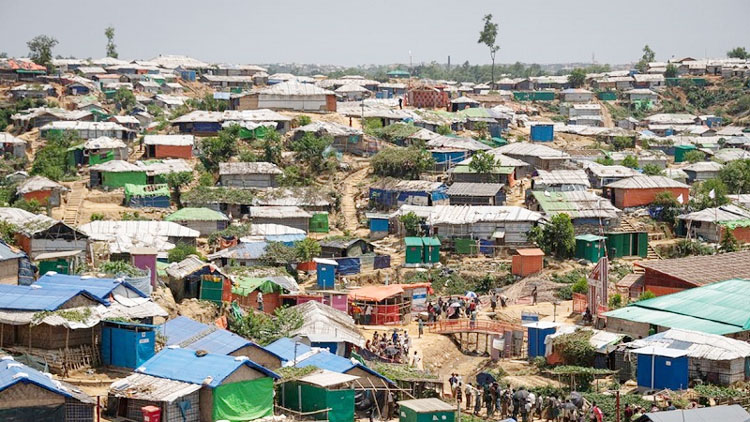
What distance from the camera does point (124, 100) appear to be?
2382 inches

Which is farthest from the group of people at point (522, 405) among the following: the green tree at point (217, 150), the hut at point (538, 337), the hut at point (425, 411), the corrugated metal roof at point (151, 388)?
the green tree at point (217, 150)

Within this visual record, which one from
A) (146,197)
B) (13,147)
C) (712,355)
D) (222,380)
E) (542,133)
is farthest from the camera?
(542,133)

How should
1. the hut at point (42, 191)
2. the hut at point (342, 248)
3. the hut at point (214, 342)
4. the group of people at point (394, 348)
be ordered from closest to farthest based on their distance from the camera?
1. the hut at point (214, 342)
2. the group of people at point (394, 348)
3. the hut at point (342, 248)
4. the hut at point (42, 191)

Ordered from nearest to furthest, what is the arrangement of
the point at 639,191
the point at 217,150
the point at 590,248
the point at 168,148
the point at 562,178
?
1. the point at 590,248
2. the point at 639,191
3. the point at 562,178
4. the point at 217,150
5. the point at 168,148

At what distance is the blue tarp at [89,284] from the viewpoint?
20688mm

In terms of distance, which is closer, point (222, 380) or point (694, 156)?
point (222, 380)

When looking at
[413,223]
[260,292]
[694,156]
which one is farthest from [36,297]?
[694,156]

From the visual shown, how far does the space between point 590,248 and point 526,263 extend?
109 inches

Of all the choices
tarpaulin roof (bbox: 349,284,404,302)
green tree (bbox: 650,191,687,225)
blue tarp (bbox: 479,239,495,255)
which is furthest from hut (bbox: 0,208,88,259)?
green tree (bbox: 650,191,687,225)

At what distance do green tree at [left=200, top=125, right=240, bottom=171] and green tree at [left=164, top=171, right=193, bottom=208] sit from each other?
8.70 feet

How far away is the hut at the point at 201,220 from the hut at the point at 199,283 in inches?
395

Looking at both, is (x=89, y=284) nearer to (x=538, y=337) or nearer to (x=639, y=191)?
(x=538, y=337)

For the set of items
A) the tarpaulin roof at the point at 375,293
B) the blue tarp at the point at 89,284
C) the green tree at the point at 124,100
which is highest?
the green tree at the point at 124,100

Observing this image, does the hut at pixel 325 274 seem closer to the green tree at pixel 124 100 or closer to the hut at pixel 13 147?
the hut at pixel 13 147
